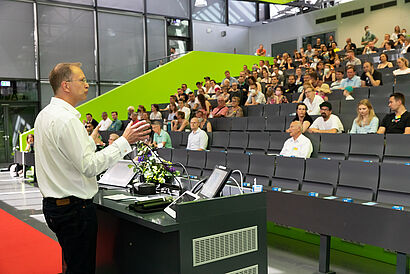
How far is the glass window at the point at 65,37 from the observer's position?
13320 mm

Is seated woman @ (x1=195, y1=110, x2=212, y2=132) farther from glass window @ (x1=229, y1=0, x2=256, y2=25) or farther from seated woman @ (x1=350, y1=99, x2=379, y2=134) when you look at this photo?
glass window @ (x1=229, y1=0, x2=256, y2=25)

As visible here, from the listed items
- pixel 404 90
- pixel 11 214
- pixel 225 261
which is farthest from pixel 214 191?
pixel 404 90

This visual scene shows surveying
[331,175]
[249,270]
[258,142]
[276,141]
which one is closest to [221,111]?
[258,142]

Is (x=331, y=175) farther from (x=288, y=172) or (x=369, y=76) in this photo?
(x=369, y=76)

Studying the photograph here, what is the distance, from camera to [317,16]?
15.9m

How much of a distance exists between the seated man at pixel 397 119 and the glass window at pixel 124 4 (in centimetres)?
1198

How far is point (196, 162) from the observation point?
6.12 metres

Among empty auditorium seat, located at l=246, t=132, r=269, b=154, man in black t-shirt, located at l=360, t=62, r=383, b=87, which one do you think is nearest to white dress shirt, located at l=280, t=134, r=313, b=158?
empty auditorium seat, located at l=246, t=132, r=269, b=154

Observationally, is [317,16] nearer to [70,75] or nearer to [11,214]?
[11,214]

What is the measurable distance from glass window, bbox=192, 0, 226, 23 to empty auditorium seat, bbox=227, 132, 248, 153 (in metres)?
11.0

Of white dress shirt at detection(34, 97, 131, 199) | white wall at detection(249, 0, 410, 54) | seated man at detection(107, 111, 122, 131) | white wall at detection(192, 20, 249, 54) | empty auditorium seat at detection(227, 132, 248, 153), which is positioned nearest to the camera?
white dress shirt at detection(34, 97, 131, 199)

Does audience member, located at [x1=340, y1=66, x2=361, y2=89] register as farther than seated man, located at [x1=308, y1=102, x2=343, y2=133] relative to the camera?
Yes

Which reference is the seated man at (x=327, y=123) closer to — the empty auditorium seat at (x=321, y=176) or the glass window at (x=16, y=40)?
the empty auditorium seat at (x=321, y=176)

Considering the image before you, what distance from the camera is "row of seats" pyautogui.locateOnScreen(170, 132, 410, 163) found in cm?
451
